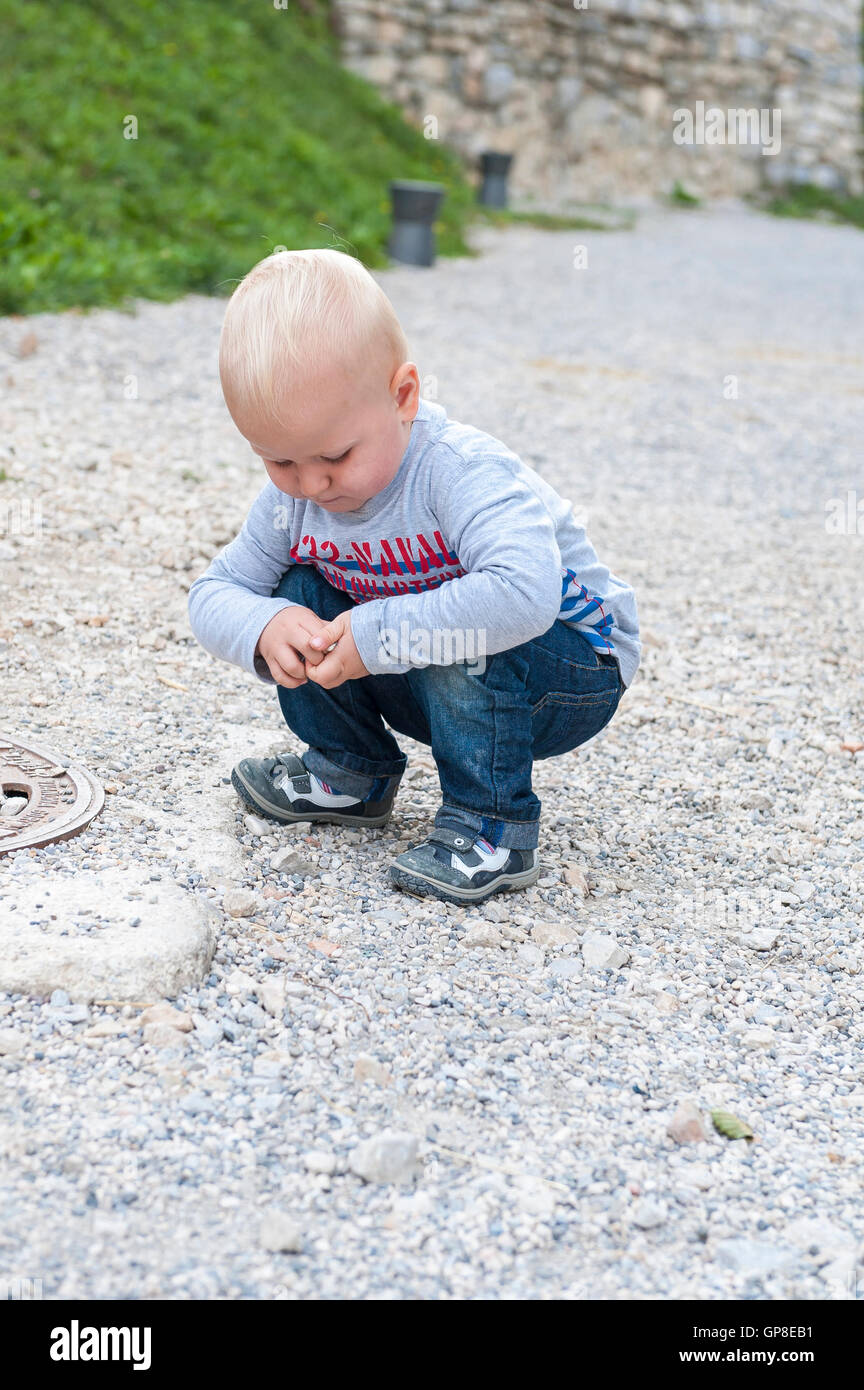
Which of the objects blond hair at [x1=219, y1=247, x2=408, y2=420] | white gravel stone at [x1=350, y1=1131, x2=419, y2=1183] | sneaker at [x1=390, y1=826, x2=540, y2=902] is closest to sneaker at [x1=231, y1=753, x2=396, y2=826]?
sneaker at [x1=390, y1=826, x2=540, y2=902]

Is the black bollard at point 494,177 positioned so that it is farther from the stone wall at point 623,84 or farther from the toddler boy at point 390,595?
the toddler boy at point 390,595

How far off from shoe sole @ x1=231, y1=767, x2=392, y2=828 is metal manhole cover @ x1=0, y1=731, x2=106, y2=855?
0.76 feet

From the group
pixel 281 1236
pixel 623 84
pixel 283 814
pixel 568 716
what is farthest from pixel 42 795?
pixel 623 84

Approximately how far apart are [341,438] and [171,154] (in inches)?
264

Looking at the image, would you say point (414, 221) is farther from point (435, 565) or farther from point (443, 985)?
point (443, 985)

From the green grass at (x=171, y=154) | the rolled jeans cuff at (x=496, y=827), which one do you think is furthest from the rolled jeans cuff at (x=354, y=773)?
the green grass at (x=171, y=154)

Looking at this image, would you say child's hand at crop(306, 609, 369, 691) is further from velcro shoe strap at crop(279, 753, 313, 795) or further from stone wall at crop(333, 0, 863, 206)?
stone wall at crop(333, 0, 863, 206)

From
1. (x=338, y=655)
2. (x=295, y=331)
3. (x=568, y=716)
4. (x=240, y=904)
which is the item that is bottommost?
(x=240, y=904)

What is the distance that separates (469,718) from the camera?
201cm

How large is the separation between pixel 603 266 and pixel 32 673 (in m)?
8.35

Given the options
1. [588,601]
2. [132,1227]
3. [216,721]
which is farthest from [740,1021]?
[216,721]

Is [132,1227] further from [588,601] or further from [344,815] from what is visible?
[588,601]

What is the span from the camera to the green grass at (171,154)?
6066 mm
